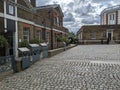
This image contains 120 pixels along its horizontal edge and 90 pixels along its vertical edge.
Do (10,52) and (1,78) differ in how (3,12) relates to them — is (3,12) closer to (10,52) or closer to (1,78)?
(10,52)

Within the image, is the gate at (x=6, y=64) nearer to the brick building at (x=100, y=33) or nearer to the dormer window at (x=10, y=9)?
the dormer window at (x=10, y=9)

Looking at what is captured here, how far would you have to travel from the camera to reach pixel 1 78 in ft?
23.3

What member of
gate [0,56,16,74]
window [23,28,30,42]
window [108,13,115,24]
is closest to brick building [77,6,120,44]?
window [108,13,115,24]

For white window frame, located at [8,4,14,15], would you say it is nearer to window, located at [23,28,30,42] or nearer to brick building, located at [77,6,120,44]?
window, located at [23,28,30,42]

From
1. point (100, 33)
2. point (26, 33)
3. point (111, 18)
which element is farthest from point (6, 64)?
point (111, 18)

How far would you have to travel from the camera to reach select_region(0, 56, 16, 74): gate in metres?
7.45

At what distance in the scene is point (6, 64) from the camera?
25.3 ft

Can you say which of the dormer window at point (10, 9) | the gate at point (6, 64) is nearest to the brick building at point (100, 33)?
the dormer window at point (10, 9)

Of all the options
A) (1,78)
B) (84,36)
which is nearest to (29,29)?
(1,78)

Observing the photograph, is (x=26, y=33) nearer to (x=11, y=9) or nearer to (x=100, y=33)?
(x=11, y=9)

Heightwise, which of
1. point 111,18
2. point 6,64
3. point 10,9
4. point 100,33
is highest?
point 111,18

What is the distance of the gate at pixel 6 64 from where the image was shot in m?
7.45

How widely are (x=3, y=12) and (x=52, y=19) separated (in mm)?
15034

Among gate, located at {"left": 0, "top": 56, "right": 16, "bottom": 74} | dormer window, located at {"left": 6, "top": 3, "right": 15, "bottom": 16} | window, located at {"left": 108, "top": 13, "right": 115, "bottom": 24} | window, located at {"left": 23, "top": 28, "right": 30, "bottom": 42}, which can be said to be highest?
window, located at {"left": 108, "top": 13, "right": 115, "bottom": 24}
